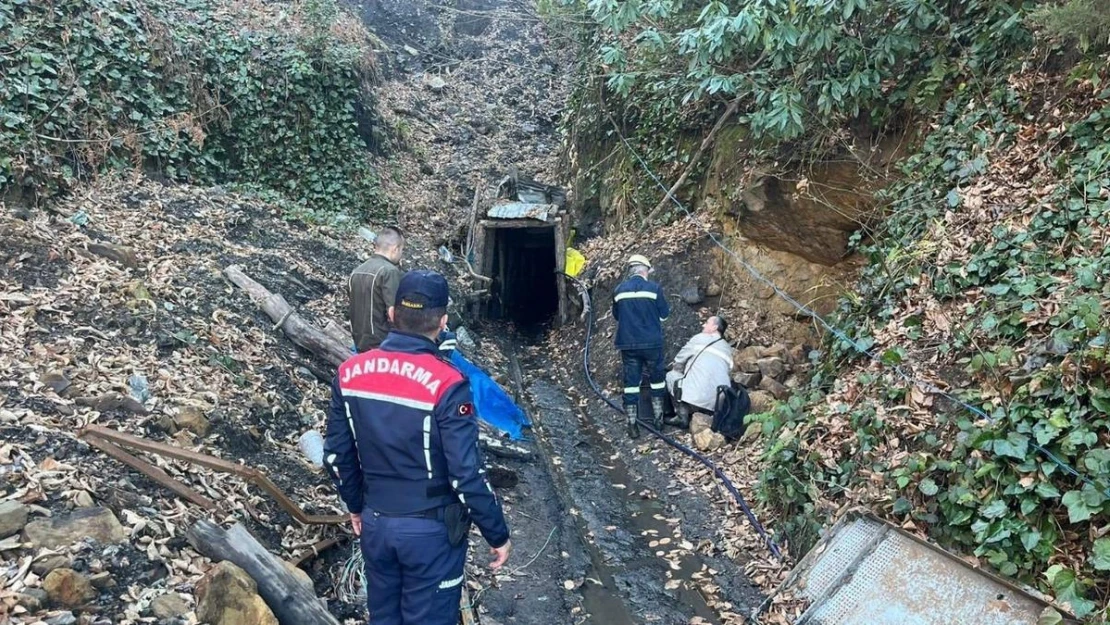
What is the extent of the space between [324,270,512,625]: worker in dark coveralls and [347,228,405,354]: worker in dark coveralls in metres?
2.00

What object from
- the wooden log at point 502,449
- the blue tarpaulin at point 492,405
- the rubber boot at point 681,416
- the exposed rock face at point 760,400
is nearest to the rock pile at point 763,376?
the exposed rock face at point 760,400

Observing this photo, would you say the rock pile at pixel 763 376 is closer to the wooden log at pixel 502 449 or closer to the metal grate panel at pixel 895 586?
the wooden log at pixel 502 449

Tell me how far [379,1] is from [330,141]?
9439mm

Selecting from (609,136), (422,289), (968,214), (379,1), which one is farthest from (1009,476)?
(379,1)

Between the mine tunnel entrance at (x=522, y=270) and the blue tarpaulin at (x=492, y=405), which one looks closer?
the blue tarpaulin at (x=492, y=405)

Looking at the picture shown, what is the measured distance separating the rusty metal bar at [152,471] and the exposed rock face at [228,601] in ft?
2.50

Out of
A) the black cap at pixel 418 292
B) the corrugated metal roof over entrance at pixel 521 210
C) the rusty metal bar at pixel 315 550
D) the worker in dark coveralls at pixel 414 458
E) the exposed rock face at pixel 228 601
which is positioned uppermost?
the black cap at pixel 418 292

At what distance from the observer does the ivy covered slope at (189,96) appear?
7.60 m

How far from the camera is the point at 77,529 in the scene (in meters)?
3.33

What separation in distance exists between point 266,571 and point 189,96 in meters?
8.25

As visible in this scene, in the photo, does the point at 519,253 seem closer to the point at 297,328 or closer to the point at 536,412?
the point at 536,412

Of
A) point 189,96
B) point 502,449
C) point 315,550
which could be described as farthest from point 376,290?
point 189,96

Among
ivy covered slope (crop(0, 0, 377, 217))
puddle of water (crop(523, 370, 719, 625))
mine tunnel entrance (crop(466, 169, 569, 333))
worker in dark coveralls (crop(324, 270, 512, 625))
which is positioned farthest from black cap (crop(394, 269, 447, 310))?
mine tunnel entrance (crop(466, 169, 569, 333))

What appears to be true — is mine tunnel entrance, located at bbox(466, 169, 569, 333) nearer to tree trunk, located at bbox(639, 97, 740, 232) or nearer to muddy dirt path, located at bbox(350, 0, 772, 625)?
muddy dirt path, located at bbox(350, 0, 772, 625)
